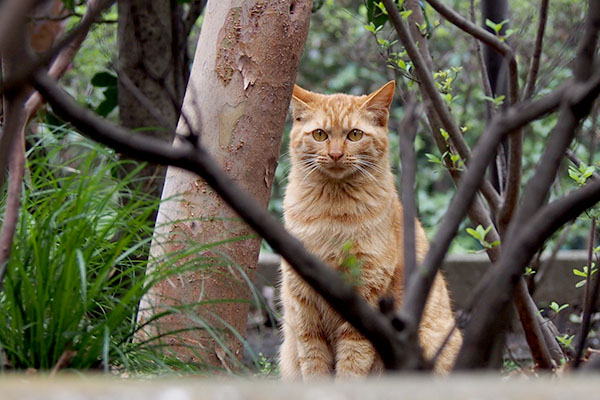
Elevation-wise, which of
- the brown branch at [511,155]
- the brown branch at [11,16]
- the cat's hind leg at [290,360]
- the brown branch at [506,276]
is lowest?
the cat's hind leg at [290,360]

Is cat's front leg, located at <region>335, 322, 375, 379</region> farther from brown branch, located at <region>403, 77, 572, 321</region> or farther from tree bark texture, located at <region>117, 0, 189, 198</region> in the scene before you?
brown branch, located at <region>403, 77, 572, 321</region>

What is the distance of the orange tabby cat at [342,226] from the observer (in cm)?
269

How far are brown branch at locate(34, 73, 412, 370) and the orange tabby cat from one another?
1.45 meters

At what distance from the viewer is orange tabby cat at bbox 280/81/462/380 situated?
269cm

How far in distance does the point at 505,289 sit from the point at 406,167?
0.26 m

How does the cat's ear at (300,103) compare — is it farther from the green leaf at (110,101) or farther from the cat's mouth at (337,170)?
the green leaf at (110,101)

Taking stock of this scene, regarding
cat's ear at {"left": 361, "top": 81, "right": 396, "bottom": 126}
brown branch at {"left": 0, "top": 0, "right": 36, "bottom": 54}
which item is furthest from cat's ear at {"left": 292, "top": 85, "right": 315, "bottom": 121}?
brown branch at {"left": 0, "top": 0, "right": 36, "bottom": 54}

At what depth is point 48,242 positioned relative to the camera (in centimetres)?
168

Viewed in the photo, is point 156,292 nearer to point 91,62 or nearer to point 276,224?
point 276,224

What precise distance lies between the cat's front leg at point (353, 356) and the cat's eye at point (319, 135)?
0.80 metres

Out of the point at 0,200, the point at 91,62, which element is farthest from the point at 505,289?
the point at 91,62

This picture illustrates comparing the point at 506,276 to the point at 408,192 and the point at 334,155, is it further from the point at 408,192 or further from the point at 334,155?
the point at 334,155

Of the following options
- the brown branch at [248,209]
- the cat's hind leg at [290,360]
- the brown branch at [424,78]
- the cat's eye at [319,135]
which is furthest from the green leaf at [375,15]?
the brown branch at [248,209]

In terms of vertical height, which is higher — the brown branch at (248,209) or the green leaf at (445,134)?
the green leaf at (445,134)
